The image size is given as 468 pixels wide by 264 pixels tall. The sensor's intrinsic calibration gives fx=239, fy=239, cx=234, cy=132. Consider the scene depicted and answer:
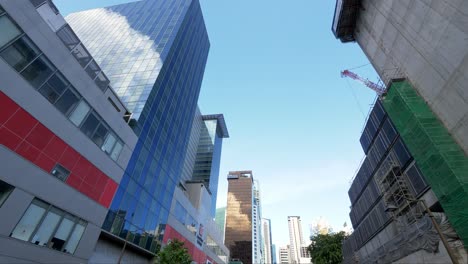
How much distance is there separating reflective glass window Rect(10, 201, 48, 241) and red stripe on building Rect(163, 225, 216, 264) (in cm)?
2060

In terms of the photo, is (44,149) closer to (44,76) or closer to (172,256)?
(44,76)

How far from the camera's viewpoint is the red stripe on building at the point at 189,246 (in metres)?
36.0

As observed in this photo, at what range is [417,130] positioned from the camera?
24719mm

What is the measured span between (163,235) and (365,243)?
115ft

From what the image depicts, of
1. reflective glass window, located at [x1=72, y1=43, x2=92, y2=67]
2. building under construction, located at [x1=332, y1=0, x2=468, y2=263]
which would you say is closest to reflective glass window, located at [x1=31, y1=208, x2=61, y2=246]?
reflective glass window, located at [x1=72, y1=43, x2=92, y2=67]

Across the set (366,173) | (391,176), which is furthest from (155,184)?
(366,173)

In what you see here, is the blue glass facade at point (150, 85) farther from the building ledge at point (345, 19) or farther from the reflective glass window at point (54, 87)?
the building ledge at point (345, 19)

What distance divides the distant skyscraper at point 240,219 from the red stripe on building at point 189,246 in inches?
4273

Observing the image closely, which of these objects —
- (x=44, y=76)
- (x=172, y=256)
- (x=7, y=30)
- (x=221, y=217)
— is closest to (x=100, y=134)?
(x=44, y=76)

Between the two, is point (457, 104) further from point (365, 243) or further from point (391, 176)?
point (365, 243)

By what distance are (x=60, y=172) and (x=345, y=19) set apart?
4742cm

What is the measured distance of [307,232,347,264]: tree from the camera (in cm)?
4588

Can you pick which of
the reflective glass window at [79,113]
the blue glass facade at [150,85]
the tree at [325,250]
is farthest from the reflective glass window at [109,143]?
the tree at [325,250]

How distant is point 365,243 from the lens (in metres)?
42.6
